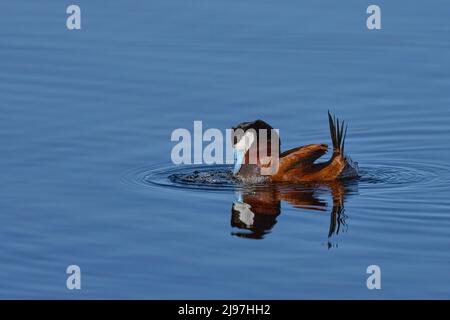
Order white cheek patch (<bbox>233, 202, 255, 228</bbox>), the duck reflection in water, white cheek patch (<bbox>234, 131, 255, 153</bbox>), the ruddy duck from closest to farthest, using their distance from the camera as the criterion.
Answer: the duck reflection in water
white cheek patch (<bbox>233, 202, 255, 228</bbox>)
the ruddy duck
white cheek patch (<bbox>234, 131, 255, 153</bbox>)

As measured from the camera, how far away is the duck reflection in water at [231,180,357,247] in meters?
12.7

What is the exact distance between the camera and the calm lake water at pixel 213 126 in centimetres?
1134

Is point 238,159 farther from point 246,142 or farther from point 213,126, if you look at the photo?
point 213,126

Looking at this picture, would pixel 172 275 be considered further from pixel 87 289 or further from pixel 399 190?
pixel 399 190

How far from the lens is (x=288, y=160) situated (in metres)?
14.5

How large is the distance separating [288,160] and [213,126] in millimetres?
1942

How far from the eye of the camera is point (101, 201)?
1352 cm

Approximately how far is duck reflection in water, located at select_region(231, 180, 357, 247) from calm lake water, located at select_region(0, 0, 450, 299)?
42 mm

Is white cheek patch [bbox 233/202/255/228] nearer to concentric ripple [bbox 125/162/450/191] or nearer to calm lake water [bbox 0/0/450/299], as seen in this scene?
calm lake water [bbox 0/0/450/299]

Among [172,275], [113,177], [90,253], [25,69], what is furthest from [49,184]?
[25,69]

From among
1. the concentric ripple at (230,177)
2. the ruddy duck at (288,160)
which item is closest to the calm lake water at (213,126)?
the concentric ripple at (230,177)

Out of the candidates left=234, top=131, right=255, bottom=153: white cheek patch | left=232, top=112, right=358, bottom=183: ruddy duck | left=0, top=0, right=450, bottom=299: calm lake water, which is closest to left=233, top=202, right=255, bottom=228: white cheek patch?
left=0, top=0, right=450, bottom=299: calm lake water

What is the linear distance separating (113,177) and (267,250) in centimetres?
303

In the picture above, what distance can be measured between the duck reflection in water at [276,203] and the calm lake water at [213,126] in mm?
42
